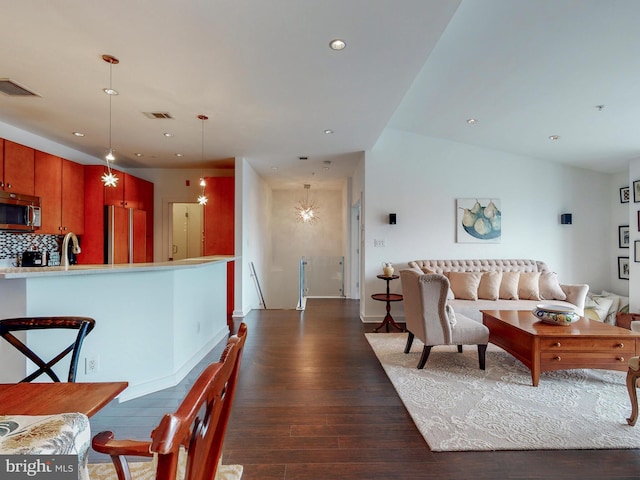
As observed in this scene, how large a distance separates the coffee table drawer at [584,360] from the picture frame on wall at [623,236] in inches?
134

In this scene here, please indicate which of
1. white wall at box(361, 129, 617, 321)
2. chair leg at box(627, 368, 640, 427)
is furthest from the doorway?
chair leg at box(627, 368, 640, 427)

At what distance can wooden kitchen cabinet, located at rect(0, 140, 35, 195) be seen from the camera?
3941 mm

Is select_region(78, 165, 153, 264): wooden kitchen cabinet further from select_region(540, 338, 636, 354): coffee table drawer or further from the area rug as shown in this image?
select_region(540, 338, 636, 354): coffee table drawer

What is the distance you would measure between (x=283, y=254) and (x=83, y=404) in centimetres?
864

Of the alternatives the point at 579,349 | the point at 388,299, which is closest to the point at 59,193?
the point at 388,299

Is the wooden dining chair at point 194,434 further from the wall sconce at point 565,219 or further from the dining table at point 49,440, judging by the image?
the wall sconce at point 565,219

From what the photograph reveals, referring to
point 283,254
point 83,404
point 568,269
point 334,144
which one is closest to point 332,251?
point 283,254

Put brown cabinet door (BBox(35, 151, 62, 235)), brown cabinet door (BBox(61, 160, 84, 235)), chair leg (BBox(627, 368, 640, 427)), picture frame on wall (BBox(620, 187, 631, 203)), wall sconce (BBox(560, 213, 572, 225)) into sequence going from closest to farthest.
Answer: chair leg (BBox(627, 368, 640, 427))
brown cabinet door (BBox(35, 151, 62, 235))
brown cabinet door (BBox(61, 160, 84, 235))
picture frame on wall (BBox(620, 187, 631, 203))
wall sconce (BBox(560, 213, 572, 225))

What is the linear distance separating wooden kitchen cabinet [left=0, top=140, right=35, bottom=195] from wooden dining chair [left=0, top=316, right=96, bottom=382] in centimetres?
299

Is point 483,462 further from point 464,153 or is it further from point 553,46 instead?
point 464,153

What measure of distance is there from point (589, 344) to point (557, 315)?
1.19 ft

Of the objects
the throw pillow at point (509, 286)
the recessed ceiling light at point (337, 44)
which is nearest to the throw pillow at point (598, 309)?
the throw pillow at point (509, 286)

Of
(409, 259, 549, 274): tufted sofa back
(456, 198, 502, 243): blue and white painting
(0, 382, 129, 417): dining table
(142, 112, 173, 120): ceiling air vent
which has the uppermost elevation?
(142, 112, 173, 120): ceiling air vent

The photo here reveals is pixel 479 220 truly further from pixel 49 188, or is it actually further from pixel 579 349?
pixel 49 188
